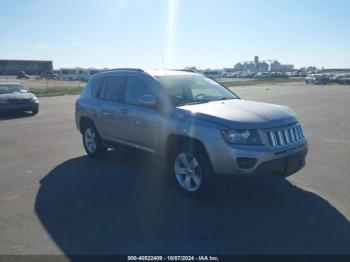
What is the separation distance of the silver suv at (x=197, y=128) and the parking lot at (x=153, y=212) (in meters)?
0.41

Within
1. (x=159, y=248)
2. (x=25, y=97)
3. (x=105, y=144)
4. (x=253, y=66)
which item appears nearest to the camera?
(x=159, y=248)

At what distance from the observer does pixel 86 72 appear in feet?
253

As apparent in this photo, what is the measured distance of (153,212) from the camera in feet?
17.0

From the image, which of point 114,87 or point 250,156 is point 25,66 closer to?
point 114,87

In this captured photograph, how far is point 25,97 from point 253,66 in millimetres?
150240

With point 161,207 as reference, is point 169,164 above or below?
above

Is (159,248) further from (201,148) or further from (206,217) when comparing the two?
(201,148)

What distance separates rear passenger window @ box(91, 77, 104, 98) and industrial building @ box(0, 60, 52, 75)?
4294 inches

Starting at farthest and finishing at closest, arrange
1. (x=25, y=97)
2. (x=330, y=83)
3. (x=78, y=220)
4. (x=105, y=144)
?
(x=330, y=83) < (x=25, y=97) < (x=105, y=144) < (x=78, y=220)

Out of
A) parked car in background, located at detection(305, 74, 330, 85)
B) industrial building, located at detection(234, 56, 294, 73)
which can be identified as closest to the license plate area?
parked car in background, located at detection(305, 74, 330, 85)

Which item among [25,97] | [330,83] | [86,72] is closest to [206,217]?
[25,97]

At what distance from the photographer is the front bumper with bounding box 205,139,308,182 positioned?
16.5 ft

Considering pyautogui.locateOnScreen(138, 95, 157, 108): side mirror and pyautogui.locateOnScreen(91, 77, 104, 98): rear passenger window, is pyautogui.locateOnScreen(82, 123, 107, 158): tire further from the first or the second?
pyautogui.locateOnScreen(138, 95, 157, 108): side mirror

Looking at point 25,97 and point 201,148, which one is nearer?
point 201,148
